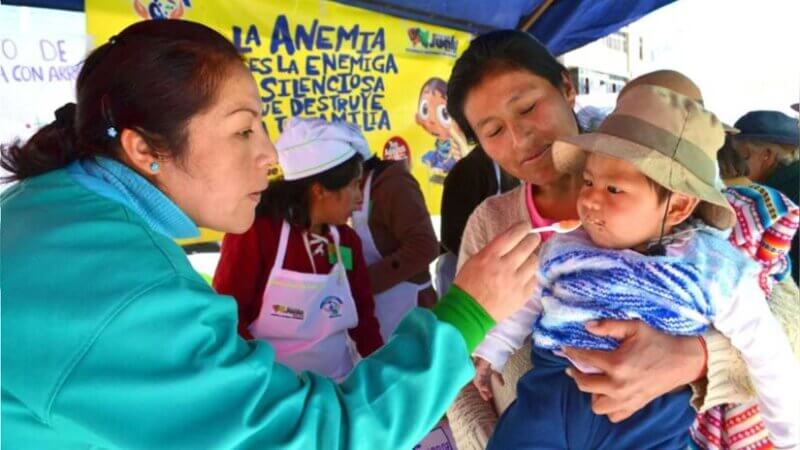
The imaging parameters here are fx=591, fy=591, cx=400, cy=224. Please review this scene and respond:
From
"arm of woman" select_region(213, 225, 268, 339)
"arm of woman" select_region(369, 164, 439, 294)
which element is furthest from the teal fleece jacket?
"arm of woman" select_region(369, 164, 439, 294)

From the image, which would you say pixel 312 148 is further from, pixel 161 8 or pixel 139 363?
pixel 139 363

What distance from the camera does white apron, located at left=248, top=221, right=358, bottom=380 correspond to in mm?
2211

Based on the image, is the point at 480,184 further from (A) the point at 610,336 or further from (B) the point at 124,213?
(B) the point at 124,213

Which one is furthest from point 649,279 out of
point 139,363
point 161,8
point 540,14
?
point 540,14

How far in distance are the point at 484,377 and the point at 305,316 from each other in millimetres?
861

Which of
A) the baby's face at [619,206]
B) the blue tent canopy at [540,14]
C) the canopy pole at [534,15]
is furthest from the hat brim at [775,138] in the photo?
the baby's face at [619,206]

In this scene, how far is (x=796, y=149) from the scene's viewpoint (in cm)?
300

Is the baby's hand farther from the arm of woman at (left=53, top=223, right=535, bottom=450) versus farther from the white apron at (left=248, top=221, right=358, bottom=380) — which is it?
the white apron at (left=248, top=221, right=358, bottom=380)

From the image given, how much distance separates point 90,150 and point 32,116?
1.58m

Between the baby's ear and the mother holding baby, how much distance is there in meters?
0.24

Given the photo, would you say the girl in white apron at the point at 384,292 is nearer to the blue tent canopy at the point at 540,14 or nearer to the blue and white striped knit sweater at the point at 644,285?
the blue tent canopy at the point at 540,14

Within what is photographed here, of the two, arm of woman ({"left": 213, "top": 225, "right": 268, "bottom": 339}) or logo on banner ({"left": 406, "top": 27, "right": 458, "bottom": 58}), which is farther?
logo on banner ({"left": 406, "top": 27, "right": 458, "bottom": 58})

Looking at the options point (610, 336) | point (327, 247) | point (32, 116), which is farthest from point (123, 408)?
point (32, 116)

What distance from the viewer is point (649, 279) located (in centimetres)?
123
